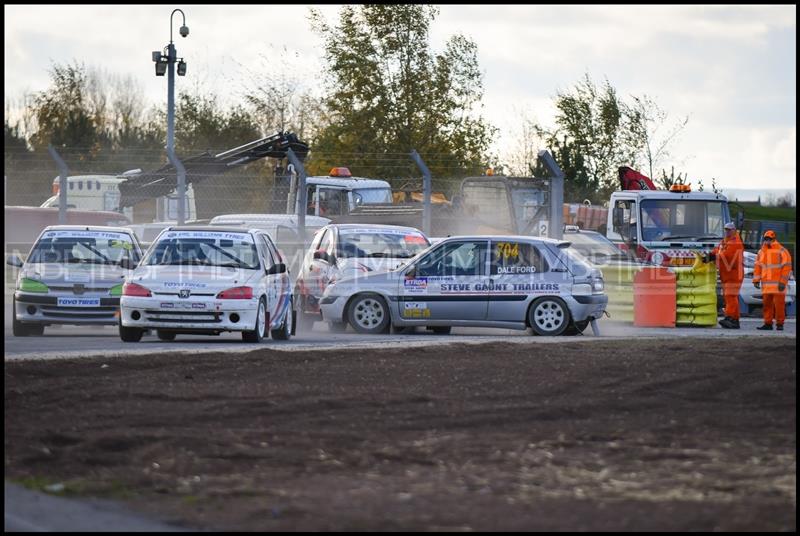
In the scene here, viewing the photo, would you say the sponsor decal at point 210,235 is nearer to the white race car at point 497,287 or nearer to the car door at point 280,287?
the car door at point 280,287

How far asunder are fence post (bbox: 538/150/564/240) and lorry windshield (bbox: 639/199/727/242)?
6.31 ft

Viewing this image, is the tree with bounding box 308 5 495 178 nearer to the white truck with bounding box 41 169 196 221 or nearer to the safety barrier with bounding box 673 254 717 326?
the white truck with bounding box 41 169 196 221

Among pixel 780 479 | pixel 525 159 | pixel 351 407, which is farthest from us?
pixel 525 159

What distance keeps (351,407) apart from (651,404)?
2.32 m

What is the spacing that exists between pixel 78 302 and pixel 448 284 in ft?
16.6

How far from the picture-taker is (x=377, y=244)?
73.7ft

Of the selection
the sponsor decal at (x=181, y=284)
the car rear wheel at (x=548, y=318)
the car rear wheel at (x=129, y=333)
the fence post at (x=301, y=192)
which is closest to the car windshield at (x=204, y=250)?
the sponsor decal at (x=181, y=284)

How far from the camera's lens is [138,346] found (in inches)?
690

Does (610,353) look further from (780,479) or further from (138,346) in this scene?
(780,479)

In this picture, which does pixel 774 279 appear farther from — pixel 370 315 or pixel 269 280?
pixel 269 280

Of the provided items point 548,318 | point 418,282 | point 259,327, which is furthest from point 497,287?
point 259,327

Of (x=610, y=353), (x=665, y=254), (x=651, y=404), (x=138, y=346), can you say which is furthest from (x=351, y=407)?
(x=665, y=254)

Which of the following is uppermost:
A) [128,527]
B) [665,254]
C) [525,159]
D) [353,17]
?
[353,17]

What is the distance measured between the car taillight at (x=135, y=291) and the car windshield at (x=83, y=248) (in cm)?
244
